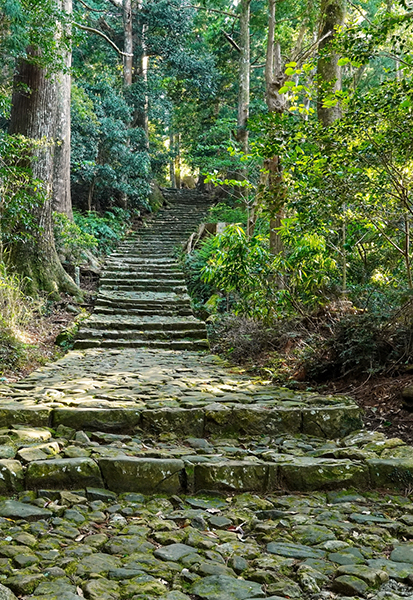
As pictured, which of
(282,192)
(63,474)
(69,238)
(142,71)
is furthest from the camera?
(142,71)

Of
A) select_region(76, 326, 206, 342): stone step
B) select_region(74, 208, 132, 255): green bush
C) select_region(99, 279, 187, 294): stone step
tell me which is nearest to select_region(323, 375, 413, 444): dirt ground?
select_region(76, 326, 206, 342): stone step

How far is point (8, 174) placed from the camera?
7145mm

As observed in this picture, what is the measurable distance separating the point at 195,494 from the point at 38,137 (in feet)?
24.7

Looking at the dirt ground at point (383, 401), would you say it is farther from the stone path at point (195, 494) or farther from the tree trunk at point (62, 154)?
the tree trunk at point (62, 154)

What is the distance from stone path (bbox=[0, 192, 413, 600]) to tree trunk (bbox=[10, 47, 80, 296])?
12.8 feet

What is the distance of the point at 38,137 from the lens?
Result: 8.51 meters

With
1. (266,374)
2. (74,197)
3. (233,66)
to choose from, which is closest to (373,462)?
(266,374)

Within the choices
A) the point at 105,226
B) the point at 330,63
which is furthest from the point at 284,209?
the point at 105,226

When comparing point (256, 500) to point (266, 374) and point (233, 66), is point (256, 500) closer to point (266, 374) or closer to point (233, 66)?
point (266, 374)

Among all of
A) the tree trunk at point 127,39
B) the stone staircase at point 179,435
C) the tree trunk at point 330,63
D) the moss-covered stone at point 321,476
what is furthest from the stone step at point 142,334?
the tree trunk at point 127,39

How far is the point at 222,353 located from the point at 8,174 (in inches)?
162

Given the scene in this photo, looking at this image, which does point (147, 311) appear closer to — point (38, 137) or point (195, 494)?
point (38, 137)

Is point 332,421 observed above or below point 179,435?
above

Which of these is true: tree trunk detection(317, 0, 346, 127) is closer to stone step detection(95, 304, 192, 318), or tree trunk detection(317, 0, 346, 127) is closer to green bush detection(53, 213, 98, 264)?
stone step detection(95, 304, 192, 318)
